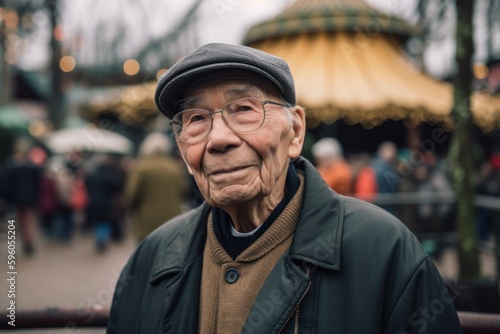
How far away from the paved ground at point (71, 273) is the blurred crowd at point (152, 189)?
0.41 metres

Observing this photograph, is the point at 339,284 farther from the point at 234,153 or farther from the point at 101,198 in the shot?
the point at 101,198

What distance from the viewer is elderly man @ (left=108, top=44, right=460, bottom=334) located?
157cm

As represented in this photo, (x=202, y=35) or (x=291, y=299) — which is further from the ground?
(x=202, y=35)


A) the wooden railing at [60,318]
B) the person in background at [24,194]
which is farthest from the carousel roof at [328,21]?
the wooden railing at [60,318]

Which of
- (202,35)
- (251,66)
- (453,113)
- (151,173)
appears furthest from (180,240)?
(202,35)

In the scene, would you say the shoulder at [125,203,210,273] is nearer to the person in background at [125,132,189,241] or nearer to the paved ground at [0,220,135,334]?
the paved ground at [0,220,135,334]

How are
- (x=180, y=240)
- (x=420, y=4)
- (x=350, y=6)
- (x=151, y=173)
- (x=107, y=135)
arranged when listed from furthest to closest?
(x=107, y=135) → (x=350, y=6) → (x=151, y=173) → (x=420, y=4) → (x=180, y=240)

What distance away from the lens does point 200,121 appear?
1.77 metres

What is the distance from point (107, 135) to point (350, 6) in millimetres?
7928

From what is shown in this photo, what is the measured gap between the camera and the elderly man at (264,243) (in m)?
1.57

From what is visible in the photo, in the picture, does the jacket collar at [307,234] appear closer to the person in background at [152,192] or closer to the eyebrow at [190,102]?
the eyebrow at [190,102]

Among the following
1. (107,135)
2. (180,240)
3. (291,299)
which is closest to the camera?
(291,299)

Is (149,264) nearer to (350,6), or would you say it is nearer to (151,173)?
(151,173)

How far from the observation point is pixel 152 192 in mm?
6785
